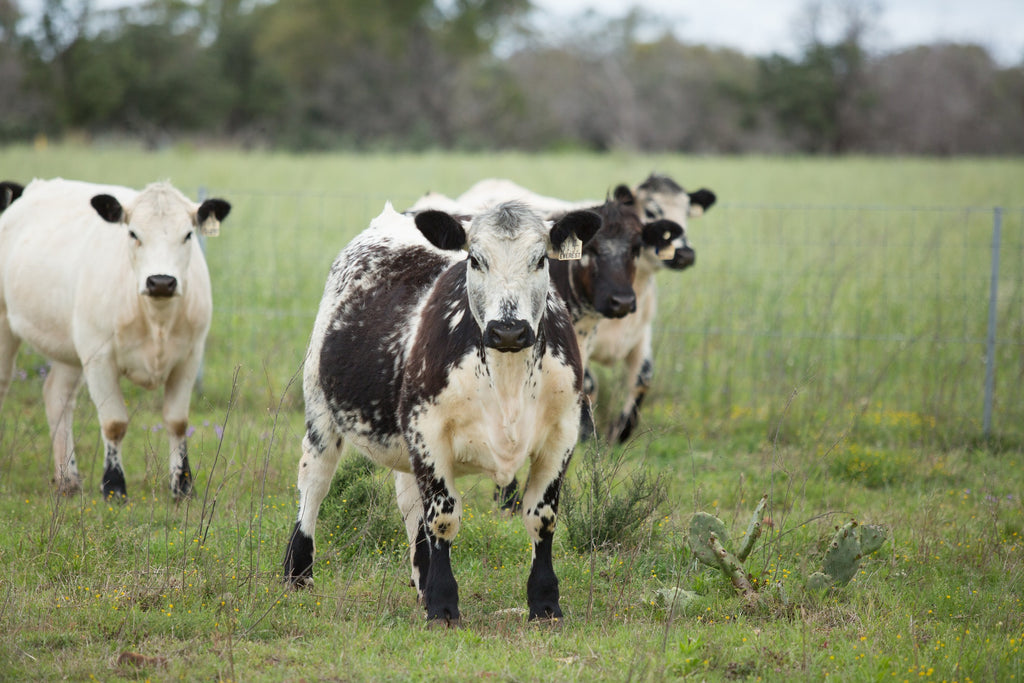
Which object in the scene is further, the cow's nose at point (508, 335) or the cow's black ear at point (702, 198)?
the cow's black ear at point (702, 198)

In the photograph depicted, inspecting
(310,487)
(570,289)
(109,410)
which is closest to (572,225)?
(310,487)

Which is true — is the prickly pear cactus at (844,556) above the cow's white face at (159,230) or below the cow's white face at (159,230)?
below

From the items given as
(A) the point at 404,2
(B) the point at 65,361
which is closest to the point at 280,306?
(B) the point at 65,361

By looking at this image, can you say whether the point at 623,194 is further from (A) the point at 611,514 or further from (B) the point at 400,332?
(B) the point at 400,332

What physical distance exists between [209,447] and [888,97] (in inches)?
2080

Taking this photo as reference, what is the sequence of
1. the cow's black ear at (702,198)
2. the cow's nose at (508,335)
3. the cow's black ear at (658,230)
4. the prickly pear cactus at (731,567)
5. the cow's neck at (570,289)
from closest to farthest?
the cow's nose at (508,335) < the prickly pear cactus at (731,567) < the cow's black ear at (658,230) < the cow's neck at (570,289) < the cow's black ear at (702,198)

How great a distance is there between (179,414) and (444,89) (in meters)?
51.3

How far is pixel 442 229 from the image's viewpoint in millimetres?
4852

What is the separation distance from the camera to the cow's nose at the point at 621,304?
7.54 metres

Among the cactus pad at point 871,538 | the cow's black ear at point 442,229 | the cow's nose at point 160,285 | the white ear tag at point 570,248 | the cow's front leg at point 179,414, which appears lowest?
the cactus pad at point 871,538

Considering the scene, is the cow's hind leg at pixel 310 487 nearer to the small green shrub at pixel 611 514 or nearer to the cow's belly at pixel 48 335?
the small green shrub at pixel 611 514

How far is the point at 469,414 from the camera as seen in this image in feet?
15.4

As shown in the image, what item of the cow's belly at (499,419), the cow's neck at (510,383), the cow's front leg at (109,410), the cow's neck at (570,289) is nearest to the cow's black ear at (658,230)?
the cow's neck at (570,289)

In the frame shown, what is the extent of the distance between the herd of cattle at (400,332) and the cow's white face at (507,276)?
10mm
